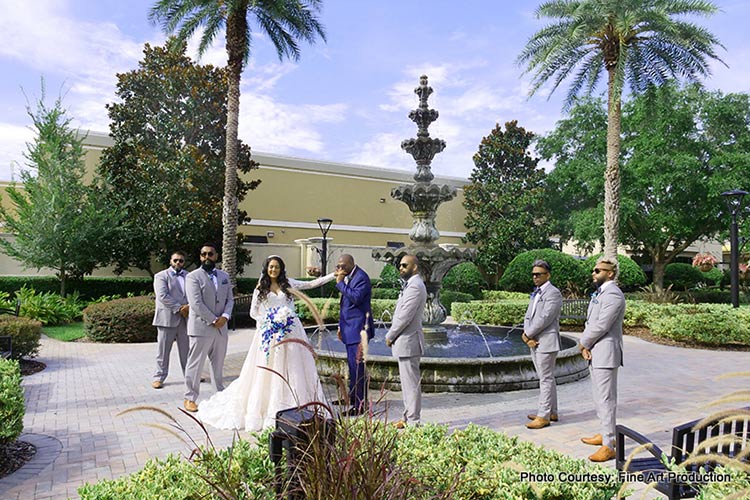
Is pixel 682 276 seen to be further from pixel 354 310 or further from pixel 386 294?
pixel 354 310

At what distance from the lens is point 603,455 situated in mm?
4879

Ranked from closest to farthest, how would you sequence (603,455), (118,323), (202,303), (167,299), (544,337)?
1. (603,455)
2. (544,337)
3. (202,303)
4. (167,299)
5. (118,323)

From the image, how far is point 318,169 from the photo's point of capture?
1180 inches

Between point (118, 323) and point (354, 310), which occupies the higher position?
point (354, 310)

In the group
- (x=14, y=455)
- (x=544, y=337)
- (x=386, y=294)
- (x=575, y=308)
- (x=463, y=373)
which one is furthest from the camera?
(x=386, y=294)

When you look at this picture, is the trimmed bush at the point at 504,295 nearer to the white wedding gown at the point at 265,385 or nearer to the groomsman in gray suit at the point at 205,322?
A: the groomsman in gray suit at the point at 205,322

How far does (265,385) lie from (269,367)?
21 cm

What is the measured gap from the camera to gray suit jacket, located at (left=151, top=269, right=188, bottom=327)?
8.22 meters

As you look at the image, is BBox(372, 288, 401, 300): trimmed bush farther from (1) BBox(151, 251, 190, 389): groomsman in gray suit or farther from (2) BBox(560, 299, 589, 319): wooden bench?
(1) BBox(151, 251, 190, 389): groomsman in gray suit

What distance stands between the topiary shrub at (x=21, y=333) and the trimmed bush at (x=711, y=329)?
14768 mm

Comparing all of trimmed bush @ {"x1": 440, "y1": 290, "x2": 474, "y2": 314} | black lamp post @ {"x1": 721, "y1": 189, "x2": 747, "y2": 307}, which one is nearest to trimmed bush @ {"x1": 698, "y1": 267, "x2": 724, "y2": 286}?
trimmed bush @ {"x1": 440, "y1": 290, "x2": 474, "y2": 314}

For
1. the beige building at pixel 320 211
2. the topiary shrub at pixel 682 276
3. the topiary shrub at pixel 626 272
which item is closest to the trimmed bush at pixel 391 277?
the beige building at pixel 320 211

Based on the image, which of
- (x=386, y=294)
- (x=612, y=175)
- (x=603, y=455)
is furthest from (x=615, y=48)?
(x=603, y=455)

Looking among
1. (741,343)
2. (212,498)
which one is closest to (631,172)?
(741,343)
